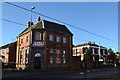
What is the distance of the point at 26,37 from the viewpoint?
107 ft

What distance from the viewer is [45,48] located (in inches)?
1176

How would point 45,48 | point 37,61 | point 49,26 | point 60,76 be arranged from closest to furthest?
point 60,76
point 37,61
point 45,48
point 49,26

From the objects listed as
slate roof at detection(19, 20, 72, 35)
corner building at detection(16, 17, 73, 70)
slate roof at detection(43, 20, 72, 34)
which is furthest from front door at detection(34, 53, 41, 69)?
slate roof at detection(43, 20, 72, 34)

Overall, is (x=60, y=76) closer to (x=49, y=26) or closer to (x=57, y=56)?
(x=57, y=56)

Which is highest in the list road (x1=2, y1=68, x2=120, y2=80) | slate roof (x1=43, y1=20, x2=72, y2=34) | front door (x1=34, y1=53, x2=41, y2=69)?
slate roof (x1=43, y1=20, x2=72, y2=34)

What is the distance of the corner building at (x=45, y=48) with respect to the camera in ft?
97.0

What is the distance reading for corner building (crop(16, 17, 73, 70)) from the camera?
29562mm

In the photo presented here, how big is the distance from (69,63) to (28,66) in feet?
29.6

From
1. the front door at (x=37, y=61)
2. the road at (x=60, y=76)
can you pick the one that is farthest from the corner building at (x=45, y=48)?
the road at (x=60, y=76)

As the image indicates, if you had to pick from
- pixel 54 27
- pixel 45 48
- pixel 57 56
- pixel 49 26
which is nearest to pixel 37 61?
pixel 45 48

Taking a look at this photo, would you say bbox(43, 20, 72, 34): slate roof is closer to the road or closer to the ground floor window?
the ground floor window

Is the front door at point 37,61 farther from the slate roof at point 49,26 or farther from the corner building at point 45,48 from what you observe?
the slate roof at point 49,26

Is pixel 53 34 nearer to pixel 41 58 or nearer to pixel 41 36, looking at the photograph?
pixel 41 36

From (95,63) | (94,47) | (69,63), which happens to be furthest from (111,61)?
(69,63)
